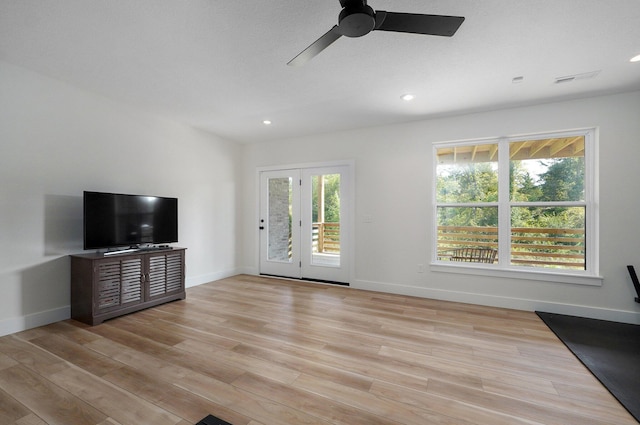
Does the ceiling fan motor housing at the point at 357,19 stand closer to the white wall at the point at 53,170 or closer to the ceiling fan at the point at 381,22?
the ceiling fan at the point at 381,22

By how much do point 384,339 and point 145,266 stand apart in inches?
117

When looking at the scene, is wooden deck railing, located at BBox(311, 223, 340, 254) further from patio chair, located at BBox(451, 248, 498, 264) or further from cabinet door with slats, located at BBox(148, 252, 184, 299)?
cabinet door with slats, located at BBox(148, 252, 184, 299)

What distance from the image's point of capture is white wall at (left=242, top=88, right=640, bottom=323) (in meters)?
3.13

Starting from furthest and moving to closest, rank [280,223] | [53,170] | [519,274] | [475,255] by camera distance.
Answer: [280,223], [475,255], [519,274], [53,170]

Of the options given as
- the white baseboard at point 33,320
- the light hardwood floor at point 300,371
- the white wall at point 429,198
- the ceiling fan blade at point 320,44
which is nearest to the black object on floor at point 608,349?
the light hardwood floor at point 300,371

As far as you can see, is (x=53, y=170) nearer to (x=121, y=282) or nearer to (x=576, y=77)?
(x=121, y=282)

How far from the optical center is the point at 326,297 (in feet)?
13.0

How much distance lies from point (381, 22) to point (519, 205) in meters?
3.22

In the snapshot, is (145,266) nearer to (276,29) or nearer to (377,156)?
(276,29)

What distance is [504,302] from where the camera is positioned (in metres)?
3.58

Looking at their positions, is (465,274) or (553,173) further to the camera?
(465,274)

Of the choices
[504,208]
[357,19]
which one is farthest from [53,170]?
[504,208]

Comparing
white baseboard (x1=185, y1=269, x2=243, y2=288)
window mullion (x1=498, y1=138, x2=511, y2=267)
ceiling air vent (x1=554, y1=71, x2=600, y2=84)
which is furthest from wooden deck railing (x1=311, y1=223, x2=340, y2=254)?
ceiling air vent (x1=554, y1=71, x2=600, y2=84)

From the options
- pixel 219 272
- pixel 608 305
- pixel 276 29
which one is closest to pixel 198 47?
pixel 276 29
